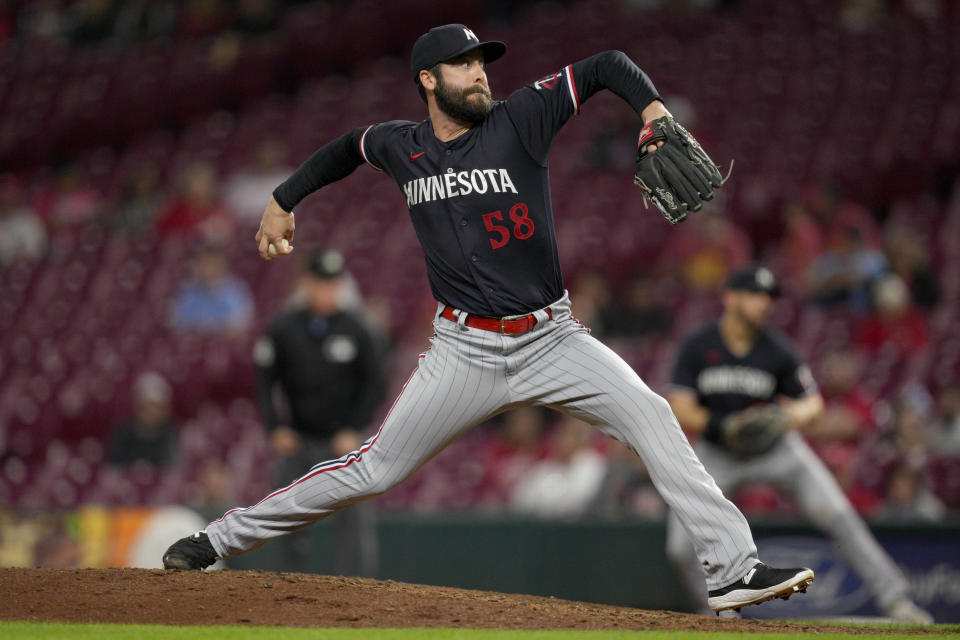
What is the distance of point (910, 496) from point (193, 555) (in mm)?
5205

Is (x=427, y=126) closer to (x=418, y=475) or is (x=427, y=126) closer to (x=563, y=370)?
(x=563, y=370)

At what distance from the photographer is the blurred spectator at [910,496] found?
8.48m

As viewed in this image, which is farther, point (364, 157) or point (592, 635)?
point (364, 157)

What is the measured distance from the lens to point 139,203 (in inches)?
571

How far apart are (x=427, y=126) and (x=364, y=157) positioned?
301 millimetres

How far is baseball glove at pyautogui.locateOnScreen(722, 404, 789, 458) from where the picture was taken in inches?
280

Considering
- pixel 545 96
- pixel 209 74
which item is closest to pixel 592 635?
pixel 545 96

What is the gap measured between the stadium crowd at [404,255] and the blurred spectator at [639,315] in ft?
0.07

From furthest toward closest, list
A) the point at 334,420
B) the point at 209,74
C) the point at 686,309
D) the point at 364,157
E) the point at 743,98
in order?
the point at 209,74 < the point at 743,98 < the point at 686,309 < the point at 334,420 < the point at 364,157

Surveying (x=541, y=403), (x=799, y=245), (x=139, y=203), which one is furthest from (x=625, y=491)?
(x=139, y=203)

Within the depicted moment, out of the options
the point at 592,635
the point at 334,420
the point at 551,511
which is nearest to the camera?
the point at 592,635

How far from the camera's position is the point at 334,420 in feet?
25.0

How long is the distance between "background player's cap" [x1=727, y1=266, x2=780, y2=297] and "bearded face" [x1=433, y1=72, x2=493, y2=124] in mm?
3073

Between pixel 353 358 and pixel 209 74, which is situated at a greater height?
pixel 209 74
